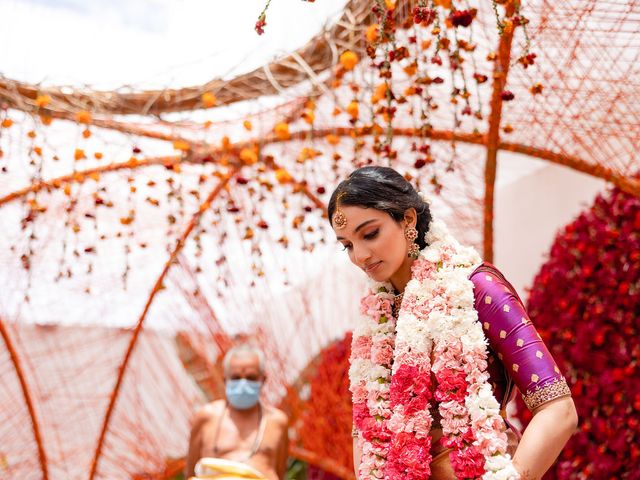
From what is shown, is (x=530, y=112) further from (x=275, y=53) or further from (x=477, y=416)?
(x=477, y=416)

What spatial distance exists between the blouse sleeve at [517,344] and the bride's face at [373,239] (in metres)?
Result: 0.25

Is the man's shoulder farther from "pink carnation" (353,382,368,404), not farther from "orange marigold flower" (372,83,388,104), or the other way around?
"pink carnation" (353,382,368,404)

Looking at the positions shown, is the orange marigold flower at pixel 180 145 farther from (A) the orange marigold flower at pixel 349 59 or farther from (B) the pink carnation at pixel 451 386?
(B) the pink carnation at pixel 451 386

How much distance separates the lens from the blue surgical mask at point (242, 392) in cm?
549

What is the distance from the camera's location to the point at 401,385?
8.66 ft

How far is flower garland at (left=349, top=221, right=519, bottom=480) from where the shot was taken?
8.26ft

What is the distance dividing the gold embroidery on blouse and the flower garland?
108mm

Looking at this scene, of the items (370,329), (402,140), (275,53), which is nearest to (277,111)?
(275,53)

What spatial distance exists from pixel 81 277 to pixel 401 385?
4738 millimetres

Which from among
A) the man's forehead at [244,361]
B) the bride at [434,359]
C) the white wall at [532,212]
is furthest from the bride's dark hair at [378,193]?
the white wall at [532,212]

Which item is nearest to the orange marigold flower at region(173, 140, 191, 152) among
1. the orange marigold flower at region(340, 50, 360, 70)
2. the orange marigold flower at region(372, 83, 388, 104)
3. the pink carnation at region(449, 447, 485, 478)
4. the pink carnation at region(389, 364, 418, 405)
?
the orange marigold flower at region(340, 50, 360, 70)

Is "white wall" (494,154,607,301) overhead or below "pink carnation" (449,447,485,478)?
overhead

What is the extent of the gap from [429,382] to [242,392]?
301 cm

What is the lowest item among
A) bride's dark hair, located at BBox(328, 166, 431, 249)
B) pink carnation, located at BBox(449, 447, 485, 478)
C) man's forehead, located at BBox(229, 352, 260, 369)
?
pink carnation, located at BBox(449, 447, 485, 478)
